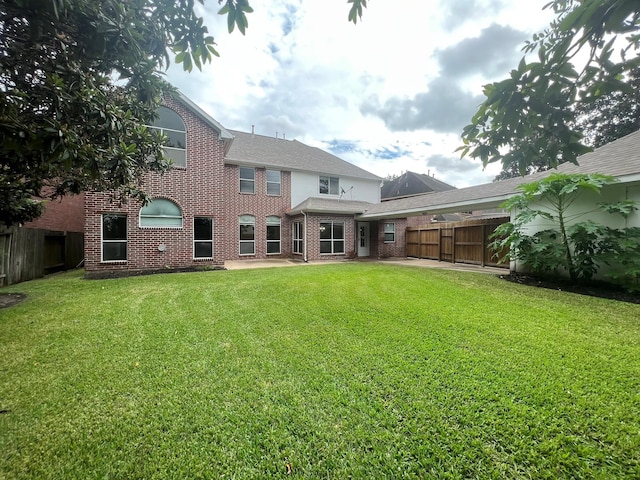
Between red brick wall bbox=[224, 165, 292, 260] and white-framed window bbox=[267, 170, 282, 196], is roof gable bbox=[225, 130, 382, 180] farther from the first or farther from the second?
red brick wall bbox=[224, 165, 292, 260]

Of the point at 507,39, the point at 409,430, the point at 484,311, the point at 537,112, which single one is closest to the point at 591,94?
the point at 537,112

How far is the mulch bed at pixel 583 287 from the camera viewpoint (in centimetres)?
631

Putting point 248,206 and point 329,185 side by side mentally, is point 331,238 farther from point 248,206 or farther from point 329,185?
point 248,206

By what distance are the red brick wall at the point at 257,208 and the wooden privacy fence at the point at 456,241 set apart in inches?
308

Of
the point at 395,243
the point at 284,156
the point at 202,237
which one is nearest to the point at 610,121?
the point at 395,243

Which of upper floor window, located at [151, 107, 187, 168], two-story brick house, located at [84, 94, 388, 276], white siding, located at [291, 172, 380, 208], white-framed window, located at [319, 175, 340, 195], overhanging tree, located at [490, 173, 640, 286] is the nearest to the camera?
overhanging tree, located at [490, 173, 640, 286]

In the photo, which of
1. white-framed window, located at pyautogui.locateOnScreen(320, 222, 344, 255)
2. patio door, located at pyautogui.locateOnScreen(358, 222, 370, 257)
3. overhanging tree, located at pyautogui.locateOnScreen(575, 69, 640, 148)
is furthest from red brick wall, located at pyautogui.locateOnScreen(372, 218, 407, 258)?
overhanging tree, located at pyautogui.locateOnScreen(575, 69, 640, 148)

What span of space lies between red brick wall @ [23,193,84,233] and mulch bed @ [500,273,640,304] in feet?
61.5

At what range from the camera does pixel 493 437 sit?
2.05 metres

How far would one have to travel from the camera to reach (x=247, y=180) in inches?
586

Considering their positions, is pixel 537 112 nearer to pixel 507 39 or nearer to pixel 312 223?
pixel 507 39

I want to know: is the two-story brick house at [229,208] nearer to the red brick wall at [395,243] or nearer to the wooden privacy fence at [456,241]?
the red brick wall at [395,243]

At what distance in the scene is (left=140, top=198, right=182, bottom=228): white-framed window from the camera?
10388mm

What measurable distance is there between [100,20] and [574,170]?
40.8 feet
